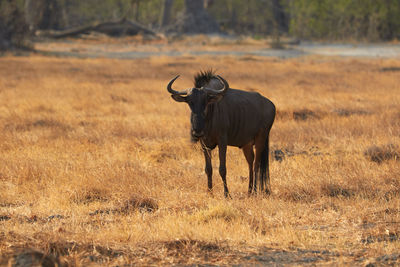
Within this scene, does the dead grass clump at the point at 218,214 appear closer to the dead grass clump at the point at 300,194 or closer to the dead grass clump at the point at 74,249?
the dead grass clump at the point at 300,194

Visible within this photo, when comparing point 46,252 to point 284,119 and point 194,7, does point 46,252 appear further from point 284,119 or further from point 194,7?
Answer: point 194,7

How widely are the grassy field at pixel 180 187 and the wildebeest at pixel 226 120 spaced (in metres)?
0.31

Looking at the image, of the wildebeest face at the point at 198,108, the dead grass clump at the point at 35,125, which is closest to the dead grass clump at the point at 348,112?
the dead grass clump at the point at 35,125

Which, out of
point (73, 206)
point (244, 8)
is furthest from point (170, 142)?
point (244, 8)

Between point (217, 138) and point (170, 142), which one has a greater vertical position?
point (217, 138)

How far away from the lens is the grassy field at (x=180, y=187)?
15.8ft

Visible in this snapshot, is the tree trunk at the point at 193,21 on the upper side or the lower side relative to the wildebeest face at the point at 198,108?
lower

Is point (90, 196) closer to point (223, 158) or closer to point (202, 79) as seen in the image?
point (223, 158)

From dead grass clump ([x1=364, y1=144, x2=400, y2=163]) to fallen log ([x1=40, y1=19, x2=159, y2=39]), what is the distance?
1433 inches

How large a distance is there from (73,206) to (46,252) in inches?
81.9

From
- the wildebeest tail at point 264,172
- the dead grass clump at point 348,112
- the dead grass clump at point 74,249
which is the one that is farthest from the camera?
the dead grass clump at point 348,112

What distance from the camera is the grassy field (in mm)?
4801

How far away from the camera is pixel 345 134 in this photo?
10500 millimetres

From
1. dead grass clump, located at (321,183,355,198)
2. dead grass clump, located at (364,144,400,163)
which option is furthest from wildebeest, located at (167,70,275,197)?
dead grass clump, located at (364,144,400,163)
